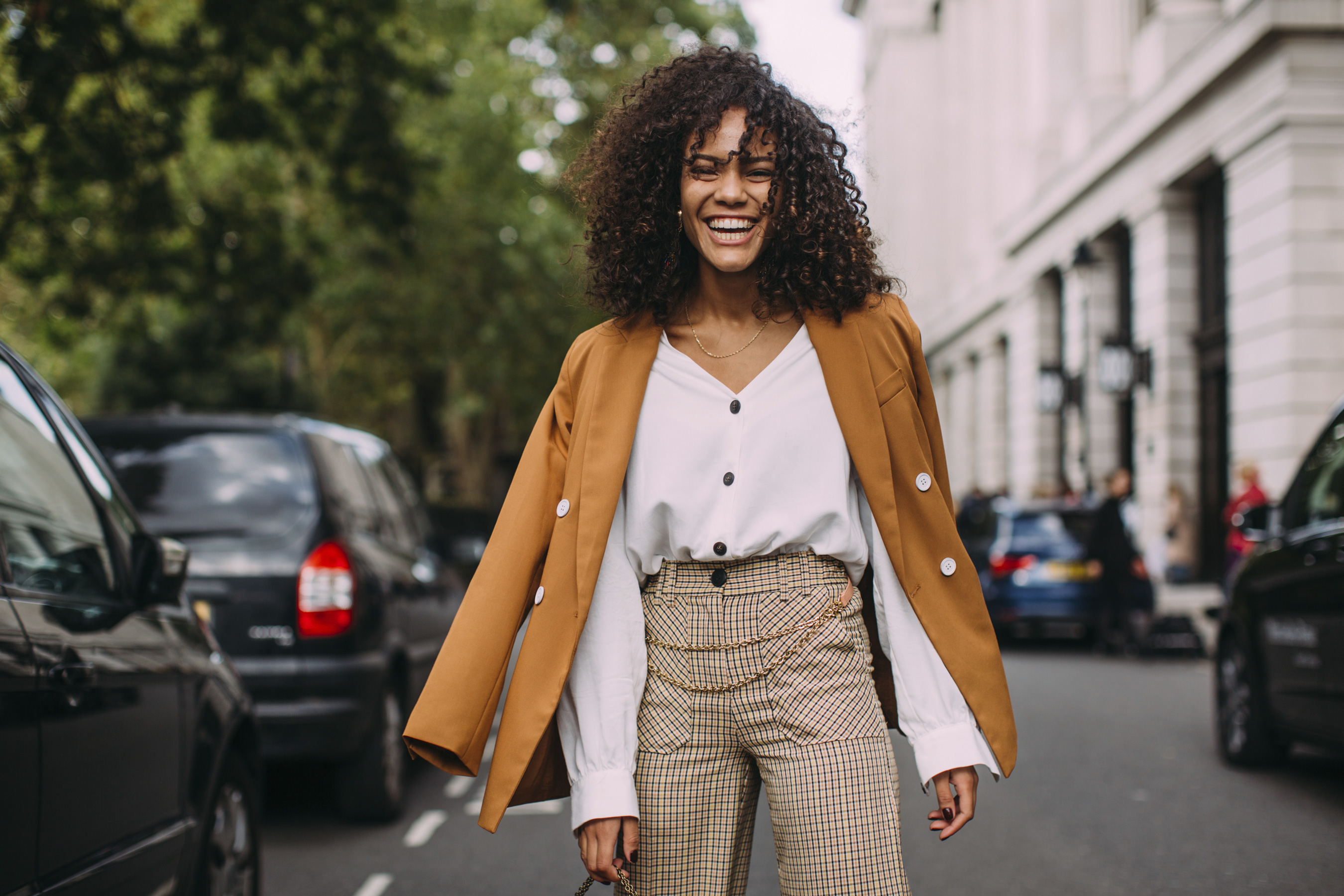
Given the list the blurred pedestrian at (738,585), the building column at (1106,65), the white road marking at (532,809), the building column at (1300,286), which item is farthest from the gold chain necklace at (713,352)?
the building column at (1106,65)

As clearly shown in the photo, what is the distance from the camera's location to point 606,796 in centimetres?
228

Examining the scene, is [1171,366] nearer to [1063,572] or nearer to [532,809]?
[1063,572]

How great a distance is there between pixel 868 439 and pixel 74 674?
1.74 m

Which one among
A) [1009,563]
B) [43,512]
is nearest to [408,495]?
[43,512]

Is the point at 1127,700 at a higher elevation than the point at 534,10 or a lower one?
lower

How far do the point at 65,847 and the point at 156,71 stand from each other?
1090 centimetres

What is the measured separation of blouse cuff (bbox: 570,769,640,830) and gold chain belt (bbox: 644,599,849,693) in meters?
0.17

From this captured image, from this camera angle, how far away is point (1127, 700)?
9.99 metres

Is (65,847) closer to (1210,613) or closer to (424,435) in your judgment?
(1210,613)

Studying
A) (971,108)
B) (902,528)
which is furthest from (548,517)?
(971,108)

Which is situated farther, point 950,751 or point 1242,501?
point 1242,501

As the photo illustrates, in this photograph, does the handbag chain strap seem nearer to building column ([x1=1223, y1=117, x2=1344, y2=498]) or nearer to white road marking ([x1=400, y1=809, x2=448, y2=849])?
white road marking ([x1=400, y1=809, x2=448, y2=849])

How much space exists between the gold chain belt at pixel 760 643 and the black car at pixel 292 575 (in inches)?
142

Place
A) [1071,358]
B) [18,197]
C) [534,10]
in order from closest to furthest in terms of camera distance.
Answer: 1. [18,197]
2. [1071,358]
3. [534,10]
